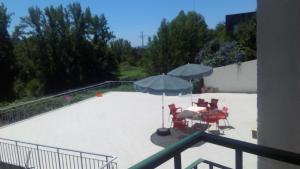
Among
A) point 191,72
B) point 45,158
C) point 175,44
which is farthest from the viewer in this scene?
point 175,44

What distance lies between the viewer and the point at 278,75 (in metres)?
1.41

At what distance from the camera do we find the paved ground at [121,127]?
791 centimetres

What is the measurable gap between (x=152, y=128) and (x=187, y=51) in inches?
832

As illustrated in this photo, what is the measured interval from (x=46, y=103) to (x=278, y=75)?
1357 centimetres

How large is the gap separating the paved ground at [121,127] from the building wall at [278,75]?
13.4 ft

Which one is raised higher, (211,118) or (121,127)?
(211,118)

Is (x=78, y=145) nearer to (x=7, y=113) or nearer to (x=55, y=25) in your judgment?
(x=7, y=113)

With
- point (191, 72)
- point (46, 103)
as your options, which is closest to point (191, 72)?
point (191, 72)

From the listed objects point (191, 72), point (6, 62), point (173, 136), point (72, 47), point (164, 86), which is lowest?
point (173, 136)

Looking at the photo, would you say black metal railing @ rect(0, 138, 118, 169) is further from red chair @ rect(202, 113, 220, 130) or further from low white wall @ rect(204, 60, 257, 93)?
low white wall @ rect(204, 60, 257, 93)

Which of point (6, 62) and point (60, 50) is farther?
point (60, 50)

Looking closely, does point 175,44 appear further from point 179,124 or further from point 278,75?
point 278,75

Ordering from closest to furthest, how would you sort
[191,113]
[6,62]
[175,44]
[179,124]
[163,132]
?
[179,124]
[163,132]
[191,113]
[6,62]
[175,44]

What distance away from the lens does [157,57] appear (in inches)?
1209
